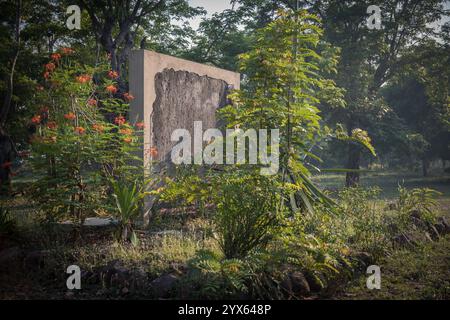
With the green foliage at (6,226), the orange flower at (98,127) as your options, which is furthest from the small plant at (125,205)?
the green foliage at (6,226)

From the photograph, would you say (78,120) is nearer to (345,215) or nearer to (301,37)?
(301,37)

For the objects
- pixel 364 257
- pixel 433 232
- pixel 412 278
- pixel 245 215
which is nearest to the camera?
pixel 245 215

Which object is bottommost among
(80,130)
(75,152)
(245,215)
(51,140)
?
(245,215)

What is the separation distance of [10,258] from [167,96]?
166 inches

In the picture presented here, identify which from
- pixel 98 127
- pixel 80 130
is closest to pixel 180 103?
pixel 98 127

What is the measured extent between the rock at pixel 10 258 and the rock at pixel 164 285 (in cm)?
220

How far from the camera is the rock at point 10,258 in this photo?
5.76m

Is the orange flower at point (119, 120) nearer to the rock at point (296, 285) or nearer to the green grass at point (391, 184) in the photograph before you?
→ the rock at point (296, 285)

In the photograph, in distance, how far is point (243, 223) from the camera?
5.48 m

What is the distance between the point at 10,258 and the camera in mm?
5867

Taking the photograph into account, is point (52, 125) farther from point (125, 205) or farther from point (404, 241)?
point (404, 241)

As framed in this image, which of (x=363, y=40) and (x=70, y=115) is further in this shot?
(x=363, y=40)

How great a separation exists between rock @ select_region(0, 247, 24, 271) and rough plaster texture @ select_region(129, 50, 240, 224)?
7.95 ft

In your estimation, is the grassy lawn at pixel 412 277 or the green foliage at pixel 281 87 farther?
the green foliage at pixel 281 87
